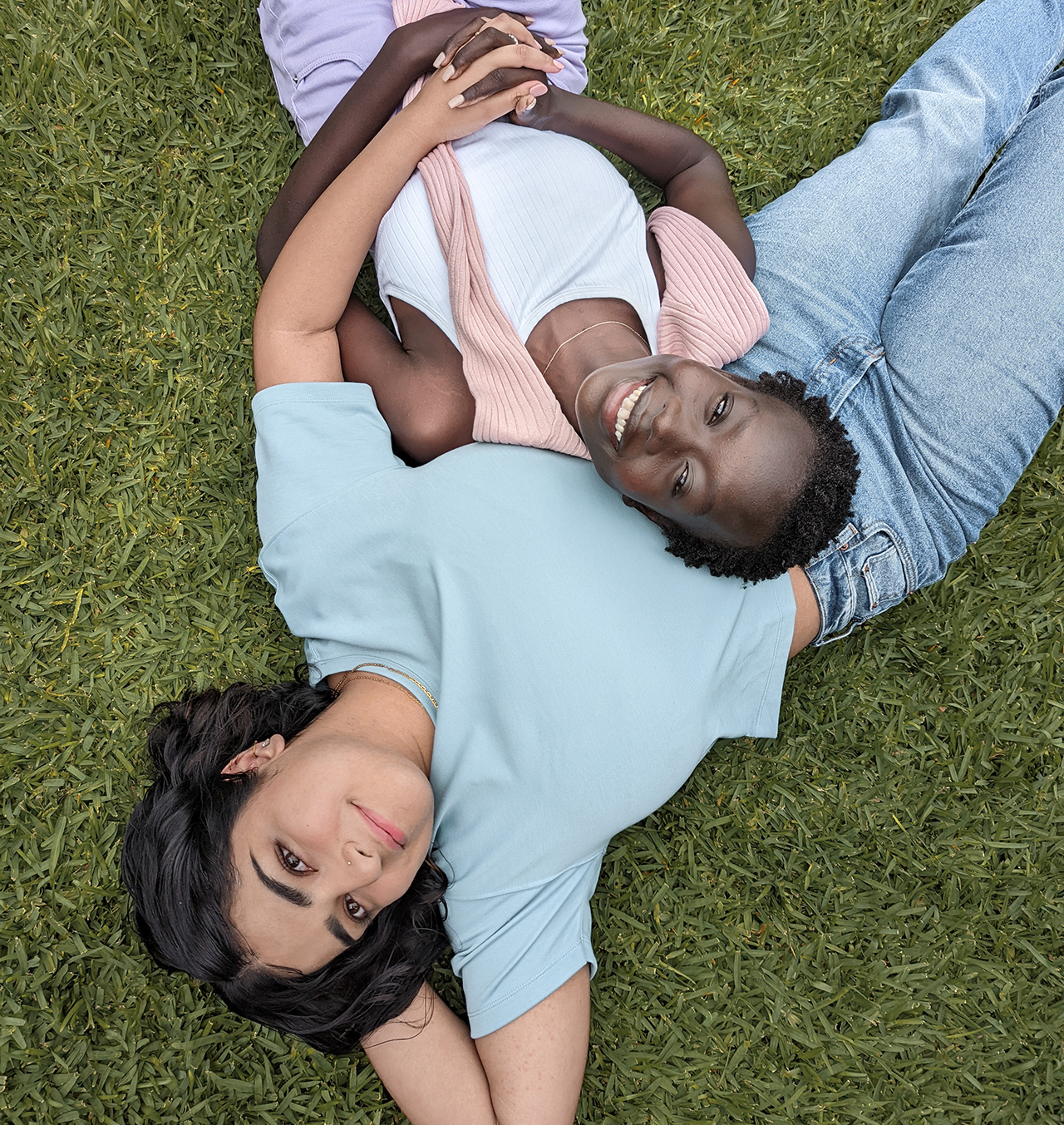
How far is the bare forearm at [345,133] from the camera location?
2340 millimetres

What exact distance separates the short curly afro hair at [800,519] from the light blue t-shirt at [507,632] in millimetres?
67

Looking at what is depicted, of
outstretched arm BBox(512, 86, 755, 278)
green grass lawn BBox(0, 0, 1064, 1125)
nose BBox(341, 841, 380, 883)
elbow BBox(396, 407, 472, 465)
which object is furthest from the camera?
green grass lawn BBox(0, 0, 1064, 1125)

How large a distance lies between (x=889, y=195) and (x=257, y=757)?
7.91 feet

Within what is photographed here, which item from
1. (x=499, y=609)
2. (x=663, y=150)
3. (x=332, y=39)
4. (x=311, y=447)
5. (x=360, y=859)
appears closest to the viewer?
(x=360, y=859)

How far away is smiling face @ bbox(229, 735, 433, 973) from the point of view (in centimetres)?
189

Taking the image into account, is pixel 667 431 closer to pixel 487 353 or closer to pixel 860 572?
pixel 487 353

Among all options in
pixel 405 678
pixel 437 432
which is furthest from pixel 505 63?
pixel 405 678

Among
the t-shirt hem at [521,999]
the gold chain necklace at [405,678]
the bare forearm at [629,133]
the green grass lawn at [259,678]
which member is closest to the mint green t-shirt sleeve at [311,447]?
the gold chain necklace at [405,678]

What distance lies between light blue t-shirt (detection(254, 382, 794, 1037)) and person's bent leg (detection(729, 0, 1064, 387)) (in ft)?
2.54

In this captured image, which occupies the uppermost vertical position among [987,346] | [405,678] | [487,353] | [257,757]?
[487,353]

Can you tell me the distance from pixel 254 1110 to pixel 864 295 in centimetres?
311

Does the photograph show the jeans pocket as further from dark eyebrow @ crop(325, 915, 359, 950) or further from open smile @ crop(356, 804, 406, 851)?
dark eyebrow @ crop(325, 915, 359, 950)

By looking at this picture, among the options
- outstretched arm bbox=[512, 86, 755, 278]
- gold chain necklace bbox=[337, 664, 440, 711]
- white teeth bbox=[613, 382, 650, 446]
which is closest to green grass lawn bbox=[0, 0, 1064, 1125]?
outstretched arm bbox=[512, 86, 755, 278]

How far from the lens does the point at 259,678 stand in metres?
2.78
